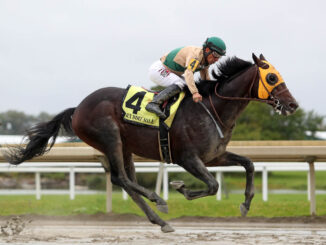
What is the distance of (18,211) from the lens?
864 centimetres

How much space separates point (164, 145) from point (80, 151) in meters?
2.04

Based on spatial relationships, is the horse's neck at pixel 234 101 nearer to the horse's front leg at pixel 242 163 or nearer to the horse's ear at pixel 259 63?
the horse's ear at pixel 259 63

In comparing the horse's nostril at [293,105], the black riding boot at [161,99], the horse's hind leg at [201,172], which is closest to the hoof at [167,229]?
the horse's hind leg at [201,172]

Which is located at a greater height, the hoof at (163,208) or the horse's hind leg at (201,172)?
the horse's hind leg at (201,172)

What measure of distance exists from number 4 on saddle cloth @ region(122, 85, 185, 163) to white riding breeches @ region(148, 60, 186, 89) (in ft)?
0.59

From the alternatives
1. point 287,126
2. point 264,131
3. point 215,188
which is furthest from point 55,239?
point 287,126

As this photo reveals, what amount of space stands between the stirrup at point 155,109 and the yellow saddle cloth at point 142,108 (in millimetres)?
55

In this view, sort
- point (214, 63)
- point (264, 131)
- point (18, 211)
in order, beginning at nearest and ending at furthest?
point (214, 63) → point (18, 211) → point (264, 131)

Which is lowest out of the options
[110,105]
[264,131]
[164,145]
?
[264,131]

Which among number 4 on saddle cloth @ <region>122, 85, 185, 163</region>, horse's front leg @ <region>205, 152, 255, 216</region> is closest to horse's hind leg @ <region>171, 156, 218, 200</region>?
number 4 on saddle cloth @ <region>122, 85, 185, 163</region>

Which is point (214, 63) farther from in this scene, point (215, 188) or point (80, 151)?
point (80, 151)

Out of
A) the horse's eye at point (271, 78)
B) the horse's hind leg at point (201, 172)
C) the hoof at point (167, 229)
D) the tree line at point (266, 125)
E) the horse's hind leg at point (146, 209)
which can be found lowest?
the tree line at point (266, 125)

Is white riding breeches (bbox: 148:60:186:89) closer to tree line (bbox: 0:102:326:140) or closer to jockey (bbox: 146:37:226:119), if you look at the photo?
jockey (bbox: 146:37:226:119)

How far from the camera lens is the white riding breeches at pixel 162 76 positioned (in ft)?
20.6
